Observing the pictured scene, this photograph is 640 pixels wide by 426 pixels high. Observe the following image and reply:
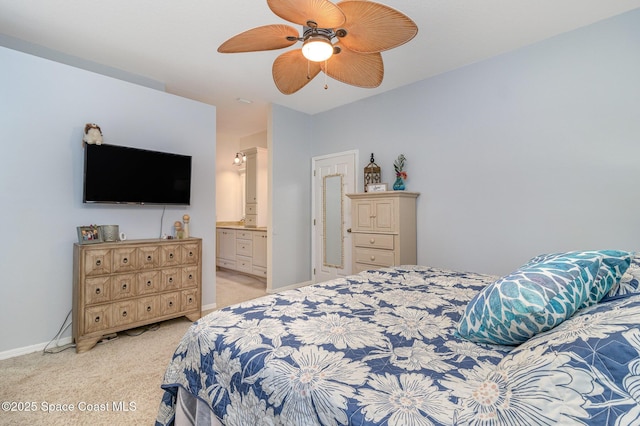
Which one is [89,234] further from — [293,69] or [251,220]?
[251,220]

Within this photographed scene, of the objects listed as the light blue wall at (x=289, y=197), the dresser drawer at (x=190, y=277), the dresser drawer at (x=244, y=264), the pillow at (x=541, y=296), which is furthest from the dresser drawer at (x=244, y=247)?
the pillow at (x=541, y=296)

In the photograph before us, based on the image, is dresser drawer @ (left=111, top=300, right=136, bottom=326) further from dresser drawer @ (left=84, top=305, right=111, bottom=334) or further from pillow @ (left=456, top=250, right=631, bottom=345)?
pillow @ (left=456, top=250, right=631, bottom=345)

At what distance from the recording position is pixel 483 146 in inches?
126

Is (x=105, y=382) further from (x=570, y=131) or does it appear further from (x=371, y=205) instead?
(x=570, y=131)

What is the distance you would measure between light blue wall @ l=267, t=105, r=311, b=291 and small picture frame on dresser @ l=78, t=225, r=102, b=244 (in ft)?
6.95

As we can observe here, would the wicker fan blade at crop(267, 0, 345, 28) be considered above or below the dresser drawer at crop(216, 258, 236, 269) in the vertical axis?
above

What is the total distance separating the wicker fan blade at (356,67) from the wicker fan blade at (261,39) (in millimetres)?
393

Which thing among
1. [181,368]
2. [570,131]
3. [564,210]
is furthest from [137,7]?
[564,210]

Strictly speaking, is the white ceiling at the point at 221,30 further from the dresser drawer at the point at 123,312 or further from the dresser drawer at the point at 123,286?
the dresser drawer at the point at 123,312

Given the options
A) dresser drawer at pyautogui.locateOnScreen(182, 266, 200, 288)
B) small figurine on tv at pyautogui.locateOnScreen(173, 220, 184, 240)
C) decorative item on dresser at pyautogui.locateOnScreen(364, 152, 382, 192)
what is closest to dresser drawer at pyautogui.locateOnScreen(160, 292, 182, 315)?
dresser drawer at pyautogui.locateOnScreen(182, 266, 200, 288)

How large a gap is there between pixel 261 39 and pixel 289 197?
297 centimetres

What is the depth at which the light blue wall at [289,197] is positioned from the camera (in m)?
4.46

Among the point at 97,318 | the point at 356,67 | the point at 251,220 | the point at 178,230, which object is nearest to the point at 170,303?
the point at 97,318

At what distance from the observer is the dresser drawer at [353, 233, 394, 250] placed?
3479 mm
